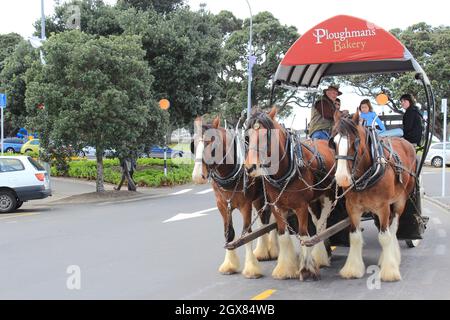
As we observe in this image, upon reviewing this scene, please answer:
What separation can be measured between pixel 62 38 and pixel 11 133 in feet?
120

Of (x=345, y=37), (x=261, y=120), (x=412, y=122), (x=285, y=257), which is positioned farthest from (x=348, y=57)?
(x=285, y=257)

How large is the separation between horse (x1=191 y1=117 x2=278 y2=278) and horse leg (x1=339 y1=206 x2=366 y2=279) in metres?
1.16

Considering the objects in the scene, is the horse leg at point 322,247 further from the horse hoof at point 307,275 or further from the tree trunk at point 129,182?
the tree trunk at point 129,182

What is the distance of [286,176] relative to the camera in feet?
21.3

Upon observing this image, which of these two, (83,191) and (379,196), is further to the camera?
(83,191)

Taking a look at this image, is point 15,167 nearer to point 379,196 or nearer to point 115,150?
point 115,150

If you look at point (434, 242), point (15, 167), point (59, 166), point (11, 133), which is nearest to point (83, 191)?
point (59, 166)

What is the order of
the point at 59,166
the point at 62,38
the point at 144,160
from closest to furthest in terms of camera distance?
the point at 62,38
the point at 59,166
the point at 144,160

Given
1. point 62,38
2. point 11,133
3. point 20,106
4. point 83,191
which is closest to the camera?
point 62,38

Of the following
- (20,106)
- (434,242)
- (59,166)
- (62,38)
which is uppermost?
(62,38)

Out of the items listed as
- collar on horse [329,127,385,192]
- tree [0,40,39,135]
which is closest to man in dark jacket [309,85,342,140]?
collar on horse [329,127,385,192]

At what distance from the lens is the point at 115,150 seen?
18469 mm

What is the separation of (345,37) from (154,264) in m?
4.39

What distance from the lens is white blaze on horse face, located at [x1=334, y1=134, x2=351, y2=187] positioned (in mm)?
6090
